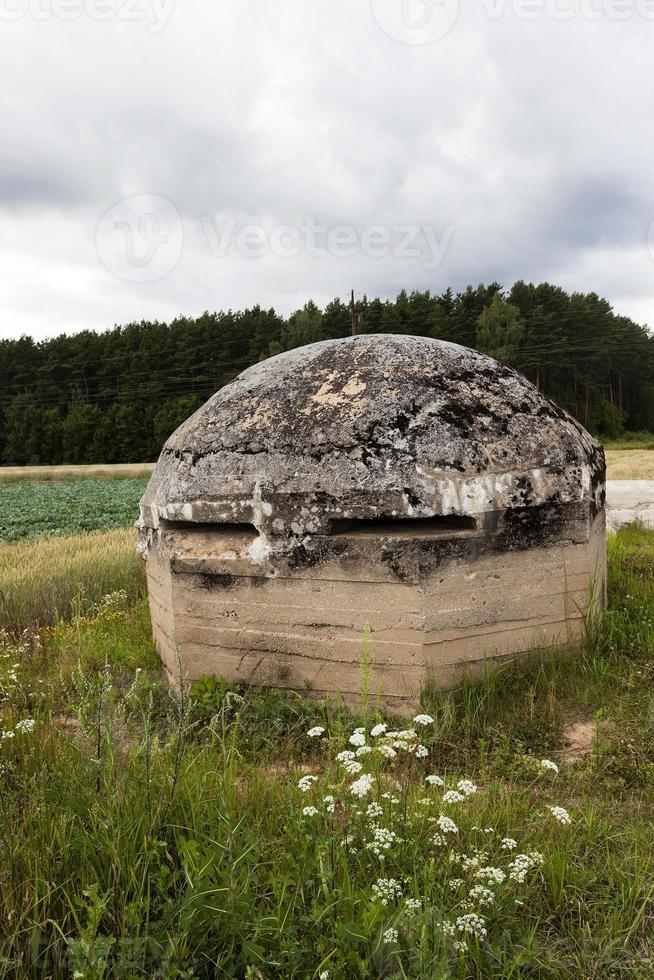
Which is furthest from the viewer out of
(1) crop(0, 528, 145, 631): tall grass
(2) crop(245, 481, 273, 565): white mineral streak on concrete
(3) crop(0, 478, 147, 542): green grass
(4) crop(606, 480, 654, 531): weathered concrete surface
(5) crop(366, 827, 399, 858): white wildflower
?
(3) crop(0, 478, 147, 542): green grass

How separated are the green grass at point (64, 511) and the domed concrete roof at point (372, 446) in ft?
29.4

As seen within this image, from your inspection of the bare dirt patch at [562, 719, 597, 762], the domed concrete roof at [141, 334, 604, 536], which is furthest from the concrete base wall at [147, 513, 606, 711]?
the bare dirt patch at [562, 719, 597, 762]

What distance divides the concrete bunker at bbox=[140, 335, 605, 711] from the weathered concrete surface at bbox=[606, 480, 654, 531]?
20.0 feet

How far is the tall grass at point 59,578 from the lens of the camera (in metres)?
6.13

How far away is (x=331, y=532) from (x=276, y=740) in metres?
1.12

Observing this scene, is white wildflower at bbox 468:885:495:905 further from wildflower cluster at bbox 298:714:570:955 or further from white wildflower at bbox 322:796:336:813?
white wildflower at bbox 322:796:336:813

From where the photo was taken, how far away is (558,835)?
2.25m

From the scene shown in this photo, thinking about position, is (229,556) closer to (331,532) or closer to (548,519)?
(331,532)

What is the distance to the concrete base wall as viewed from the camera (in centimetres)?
343

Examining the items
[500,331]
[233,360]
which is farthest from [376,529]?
[233,360]

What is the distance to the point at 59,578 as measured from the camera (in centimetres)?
684

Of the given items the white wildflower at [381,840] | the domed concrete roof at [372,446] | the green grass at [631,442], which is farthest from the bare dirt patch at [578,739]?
the green grass at [631,442]

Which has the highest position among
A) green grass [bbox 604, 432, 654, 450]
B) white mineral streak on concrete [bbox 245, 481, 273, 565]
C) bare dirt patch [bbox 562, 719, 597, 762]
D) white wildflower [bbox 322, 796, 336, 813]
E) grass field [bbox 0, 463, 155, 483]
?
green grass [bbox 604, 432, 654, 450]

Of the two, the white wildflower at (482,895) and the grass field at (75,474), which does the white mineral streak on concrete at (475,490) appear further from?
the grass field at (75,474)
